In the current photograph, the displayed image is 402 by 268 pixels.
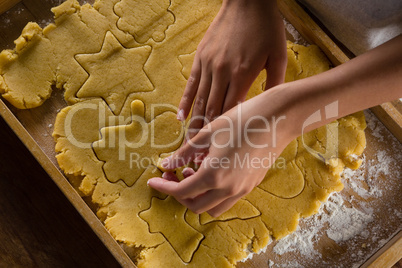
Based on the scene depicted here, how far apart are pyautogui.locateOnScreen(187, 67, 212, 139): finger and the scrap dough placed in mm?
82

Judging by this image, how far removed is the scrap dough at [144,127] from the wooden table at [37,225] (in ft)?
0.70

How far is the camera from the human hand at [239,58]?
1.08 meters

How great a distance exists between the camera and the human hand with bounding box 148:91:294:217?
3.20 ft

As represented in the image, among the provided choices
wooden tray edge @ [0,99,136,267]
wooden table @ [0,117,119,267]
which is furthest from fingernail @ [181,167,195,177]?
wooden table @ [0,117,119,267]

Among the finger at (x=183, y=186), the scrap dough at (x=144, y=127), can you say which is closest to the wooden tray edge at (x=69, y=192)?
the scrap dough at (x=144, y=127)

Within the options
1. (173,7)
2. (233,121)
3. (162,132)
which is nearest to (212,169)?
(233,121)

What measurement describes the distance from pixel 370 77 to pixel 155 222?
2.15 feet

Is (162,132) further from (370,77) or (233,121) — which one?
(370,77)

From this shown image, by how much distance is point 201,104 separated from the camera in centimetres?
112

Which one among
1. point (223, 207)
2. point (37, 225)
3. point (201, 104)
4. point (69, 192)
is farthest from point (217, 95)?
point (37, 225)

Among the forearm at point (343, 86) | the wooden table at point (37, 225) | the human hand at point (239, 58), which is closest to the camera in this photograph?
the forearm at point (343, 86)

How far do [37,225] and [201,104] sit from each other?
0.66 m

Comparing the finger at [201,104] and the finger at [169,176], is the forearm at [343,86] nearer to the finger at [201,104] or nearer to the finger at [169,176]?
the finger at [201,104]

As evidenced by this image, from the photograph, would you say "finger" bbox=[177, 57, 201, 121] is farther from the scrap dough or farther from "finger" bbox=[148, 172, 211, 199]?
"finger" bbox=[148, 172, 211, 199]
